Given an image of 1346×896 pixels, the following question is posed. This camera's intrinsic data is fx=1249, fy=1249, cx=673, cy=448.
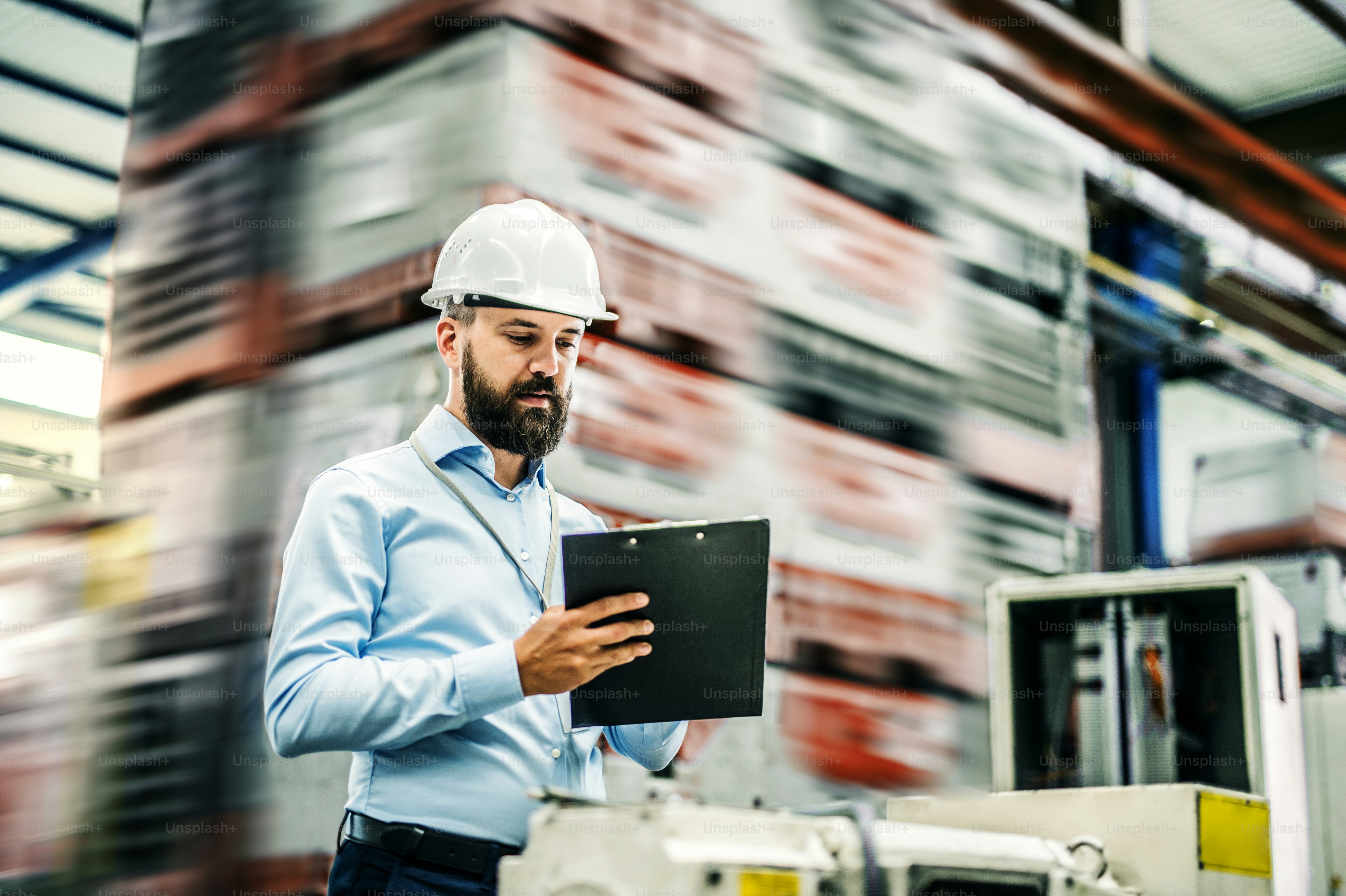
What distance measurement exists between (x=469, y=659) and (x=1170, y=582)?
1.68 metres

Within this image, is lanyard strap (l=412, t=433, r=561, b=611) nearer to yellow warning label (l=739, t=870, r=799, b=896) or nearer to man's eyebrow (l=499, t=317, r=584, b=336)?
man's eyebrow (l=499, t=317, r=584, b=336)

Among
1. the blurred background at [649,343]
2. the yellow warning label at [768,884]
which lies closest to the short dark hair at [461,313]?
the blurred background at [649,343]

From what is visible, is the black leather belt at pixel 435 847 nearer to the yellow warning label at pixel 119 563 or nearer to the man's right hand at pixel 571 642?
the man's right hand at pixel 571 642

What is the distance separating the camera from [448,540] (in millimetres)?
1841

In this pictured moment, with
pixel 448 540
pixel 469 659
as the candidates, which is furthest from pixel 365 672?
pixel 448 540

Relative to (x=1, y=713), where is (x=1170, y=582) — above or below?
above

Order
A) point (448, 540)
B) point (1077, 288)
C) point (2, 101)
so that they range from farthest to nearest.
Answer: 1. point (2, 101)
2. point (1077, 288)
3. point (448, 540)

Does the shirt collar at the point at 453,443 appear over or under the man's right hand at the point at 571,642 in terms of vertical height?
over

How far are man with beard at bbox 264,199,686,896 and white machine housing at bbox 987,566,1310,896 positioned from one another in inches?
42.8

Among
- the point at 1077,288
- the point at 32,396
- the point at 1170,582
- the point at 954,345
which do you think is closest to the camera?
the point at 1170,582

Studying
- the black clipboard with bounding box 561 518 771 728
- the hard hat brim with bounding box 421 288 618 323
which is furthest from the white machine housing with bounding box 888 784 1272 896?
the hard hat brim with bounding box 421 288 618 323

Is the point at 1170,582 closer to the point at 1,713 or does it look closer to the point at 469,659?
the point at 469,659

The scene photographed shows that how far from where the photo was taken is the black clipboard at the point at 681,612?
160 centimetres

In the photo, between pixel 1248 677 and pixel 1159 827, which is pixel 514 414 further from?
pixel 1248 677
